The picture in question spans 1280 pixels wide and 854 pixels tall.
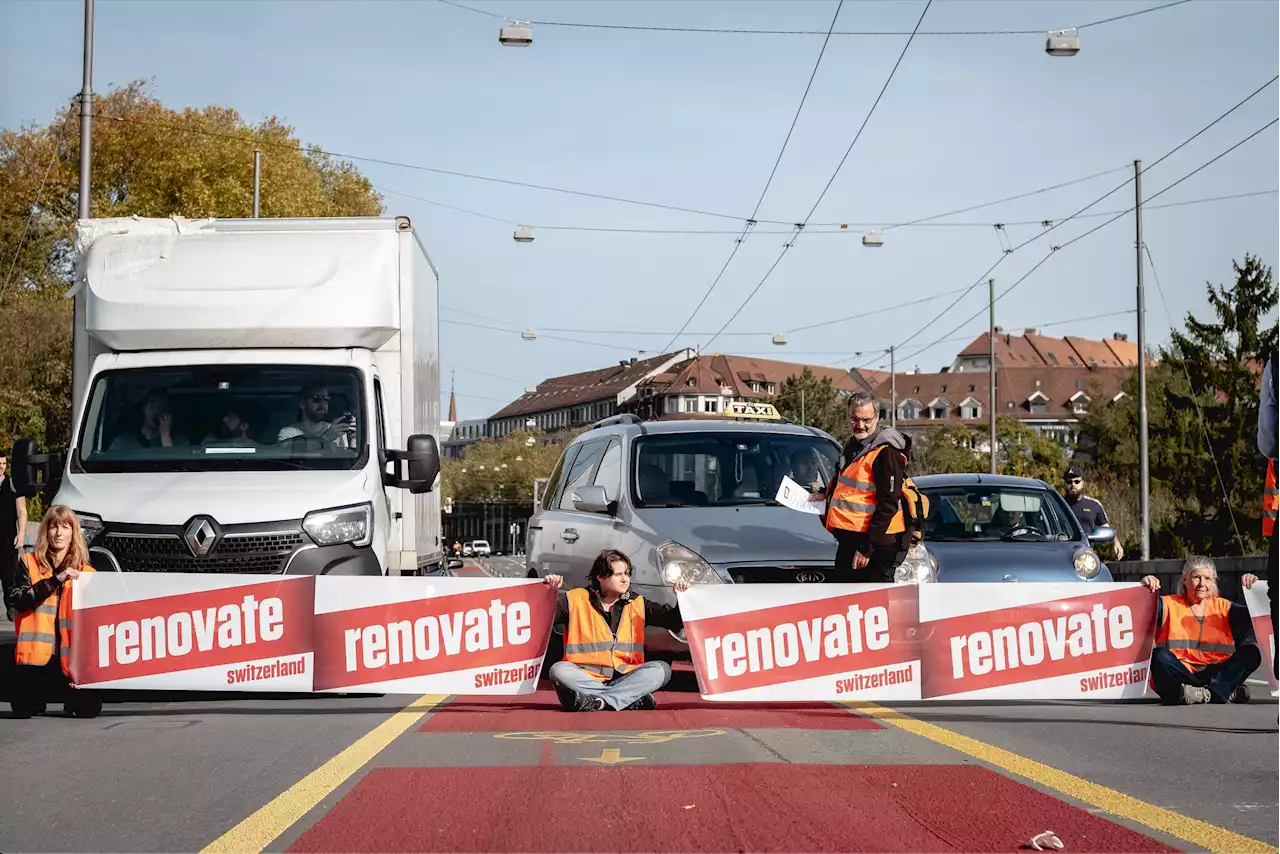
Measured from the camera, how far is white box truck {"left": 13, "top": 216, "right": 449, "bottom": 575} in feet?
39.1

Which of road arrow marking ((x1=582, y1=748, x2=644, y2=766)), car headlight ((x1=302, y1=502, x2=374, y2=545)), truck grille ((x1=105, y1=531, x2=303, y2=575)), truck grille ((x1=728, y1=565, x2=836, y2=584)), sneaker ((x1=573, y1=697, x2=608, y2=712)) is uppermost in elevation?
car headlight ((x1=302, y1=502, x2=374, y2=545))

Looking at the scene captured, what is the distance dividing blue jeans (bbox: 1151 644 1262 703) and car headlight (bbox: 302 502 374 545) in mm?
5397

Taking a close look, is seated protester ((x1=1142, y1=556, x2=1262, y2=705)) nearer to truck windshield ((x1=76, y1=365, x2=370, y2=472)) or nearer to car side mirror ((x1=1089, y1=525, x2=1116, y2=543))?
car side mirror ((x1=1089, y1=525, x2=1116, y2=543))

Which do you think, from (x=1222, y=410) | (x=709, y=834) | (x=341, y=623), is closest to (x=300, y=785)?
(x=709, y=834)

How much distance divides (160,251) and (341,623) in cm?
378

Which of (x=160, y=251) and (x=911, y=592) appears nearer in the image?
Result: (x=911, y=592)

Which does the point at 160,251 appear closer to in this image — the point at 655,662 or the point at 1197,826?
the point at 655,662

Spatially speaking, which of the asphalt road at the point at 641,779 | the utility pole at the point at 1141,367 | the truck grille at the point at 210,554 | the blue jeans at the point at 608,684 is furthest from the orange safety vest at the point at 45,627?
the utility pole at the point at 1141,367

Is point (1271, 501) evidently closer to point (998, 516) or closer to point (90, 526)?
point (998, 516)

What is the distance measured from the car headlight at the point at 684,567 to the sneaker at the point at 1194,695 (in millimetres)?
3195

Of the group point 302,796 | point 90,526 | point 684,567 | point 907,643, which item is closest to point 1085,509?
point 684,567

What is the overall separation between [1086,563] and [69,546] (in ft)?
28.1

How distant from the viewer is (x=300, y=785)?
7926 mm

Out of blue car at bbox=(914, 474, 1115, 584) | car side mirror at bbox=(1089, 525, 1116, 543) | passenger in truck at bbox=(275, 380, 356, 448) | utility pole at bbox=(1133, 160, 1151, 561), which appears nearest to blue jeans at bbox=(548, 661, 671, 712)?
passenger in truck at bbox=(275, 380, 356, 448)
